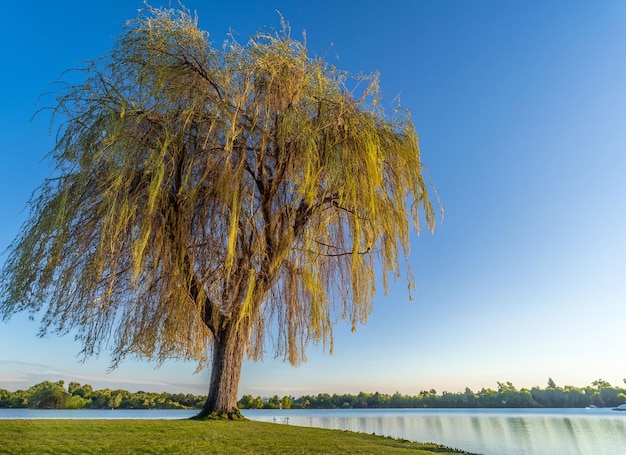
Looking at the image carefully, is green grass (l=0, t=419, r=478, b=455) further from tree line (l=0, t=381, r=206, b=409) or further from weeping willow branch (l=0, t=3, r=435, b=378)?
tree line (l=0, t=381, r=206, b=409)

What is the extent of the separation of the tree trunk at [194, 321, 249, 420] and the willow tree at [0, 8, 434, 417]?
0.03 meters

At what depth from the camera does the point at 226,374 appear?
27.8ft

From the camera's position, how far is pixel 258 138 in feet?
25.8

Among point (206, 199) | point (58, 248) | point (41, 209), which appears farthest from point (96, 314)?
point (206, 199)

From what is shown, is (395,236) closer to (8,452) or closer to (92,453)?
(92,453)

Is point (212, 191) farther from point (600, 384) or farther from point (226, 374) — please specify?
point (600, 384)

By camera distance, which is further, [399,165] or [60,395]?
[60,395]

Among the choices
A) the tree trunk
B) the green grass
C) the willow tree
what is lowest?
the green grass

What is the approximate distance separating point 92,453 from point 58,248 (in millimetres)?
3663

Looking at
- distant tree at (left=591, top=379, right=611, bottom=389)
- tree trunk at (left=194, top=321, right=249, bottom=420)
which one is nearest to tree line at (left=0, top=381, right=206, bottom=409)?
tree trunk at (left=194, top=321, right=249, bottom=420)

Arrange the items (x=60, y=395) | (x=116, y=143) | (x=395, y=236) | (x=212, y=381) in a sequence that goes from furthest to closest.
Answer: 1. (x=60, y=395)
2. (x=212, y=381)
3. (x=395, y=236)
4. (x=116, y=143)

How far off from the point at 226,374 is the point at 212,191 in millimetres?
3757

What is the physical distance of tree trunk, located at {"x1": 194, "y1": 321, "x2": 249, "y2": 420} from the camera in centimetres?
835

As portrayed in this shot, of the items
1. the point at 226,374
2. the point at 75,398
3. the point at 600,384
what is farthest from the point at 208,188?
the point at 600,384
